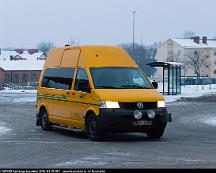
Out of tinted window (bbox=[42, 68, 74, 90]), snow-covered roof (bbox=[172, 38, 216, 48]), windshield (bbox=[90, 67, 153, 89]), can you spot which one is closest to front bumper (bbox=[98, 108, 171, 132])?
windshield (bbox=[90, 67, 153, 89])

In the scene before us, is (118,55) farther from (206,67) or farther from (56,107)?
(206,67)

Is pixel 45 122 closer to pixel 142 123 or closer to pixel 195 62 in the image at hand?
pixel 142 123

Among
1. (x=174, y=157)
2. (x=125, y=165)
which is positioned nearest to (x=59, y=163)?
(x=125, y=165)

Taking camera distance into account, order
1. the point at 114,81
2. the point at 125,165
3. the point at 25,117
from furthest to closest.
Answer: the point at 25,117 → the point at 114,81 → the point at 125,165

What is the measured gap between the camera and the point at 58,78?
56.3 feet

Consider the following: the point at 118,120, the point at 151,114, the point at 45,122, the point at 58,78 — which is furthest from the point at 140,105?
the point at 45,122

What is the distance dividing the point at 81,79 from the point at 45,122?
280 cm

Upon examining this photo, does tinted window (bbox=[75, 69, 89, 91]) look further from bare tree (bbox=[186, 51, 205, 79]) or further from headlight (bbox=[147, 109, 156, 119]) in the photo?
bare tree (bbox=[186, 51, 205, 79])

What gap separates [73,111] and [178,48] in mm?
126807

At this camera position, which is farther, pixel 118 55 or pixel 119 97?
pixel 118 55

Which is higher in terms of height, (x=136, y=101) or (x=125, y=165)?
(x=136, y=101)

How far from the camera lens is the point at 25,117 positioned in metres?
24.0

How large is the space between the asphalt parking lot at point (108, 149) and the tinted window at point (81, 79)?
1372 millimetres

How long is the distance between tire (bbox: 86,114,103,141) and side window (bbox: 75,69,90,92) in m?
0.74
